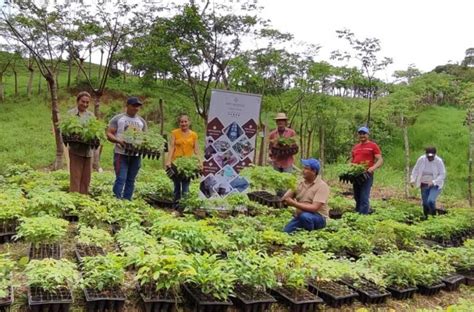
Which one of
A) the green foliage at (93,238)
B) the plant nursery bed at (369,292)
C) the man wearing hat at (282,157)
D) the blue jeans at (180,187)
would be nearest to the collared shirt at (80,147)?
the blue jeans at (180,187)

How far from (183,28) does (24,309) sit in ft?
34.2

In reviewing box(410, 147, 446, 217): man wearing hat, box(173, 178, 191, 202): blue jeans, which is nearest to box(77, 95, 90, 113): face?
box(173, 178, 191, 202): blue jeans

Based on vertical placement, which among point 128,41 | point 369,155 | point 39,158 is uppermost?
point 128,41

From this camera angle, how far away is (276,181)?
723 centimetres

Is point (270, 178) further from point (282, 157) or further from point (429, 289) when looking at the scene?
point (429, 289)

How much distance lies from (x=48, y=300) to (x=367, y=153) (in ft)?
20.2

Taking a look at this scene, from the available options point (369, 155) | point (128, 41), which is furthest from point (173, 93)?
point (369, 155)

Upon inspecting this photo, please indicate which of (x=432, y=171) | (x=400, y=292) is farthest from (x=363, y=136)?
(x=400, y=292)

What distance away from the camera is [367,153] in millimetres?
8000

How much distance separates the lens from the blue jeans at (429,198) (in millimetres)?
8961

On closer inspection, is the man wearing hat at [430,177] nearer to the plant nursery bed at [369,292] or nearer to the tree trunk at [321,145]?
the plant nursery bed at [369,292]

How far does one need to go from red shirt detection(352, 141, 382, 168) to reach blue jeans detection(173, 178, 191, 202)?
303cm

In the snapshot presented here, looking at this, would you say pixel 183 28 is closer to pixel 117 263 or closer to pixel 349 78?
pixel 349 78

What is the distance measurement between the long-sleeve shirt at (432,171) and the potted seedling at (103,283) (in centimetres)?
707
